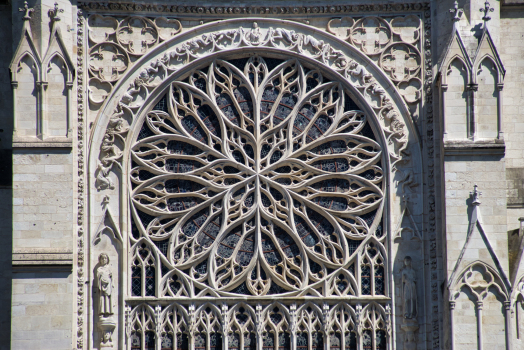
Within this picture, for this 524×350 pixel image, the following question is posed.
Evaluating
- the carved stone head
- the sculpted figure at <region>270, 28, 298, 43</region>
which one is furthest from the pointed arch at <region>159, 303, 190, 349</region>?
the sculpted figure at <region>270, 28, 298, 43</region>

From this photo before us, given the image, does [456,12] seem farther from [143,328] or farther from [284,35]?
[143,328]

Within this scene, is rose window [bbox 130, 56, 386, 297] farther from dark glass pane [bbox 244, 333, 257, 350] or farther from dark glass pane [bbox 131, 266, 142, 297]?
dark glass pane [bbox 244, 333, 257, 350]

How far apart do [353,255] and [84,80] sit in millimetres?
6255

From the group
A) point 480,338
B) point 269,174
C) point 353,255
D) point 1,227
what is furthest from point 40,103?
point 480,338

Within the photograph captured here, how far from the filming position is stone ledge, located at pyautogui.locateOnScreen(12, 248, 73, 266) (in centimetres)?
2077

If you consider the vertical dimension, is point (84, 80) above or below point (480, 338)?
above

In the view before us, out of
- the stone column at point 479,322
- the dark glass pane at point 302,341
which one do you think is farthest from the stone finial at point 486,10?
the dark glass pane at point 302,341

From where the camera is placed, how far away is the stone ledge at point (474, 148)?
69.9 ft

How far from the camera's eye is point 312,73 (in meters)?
22.7

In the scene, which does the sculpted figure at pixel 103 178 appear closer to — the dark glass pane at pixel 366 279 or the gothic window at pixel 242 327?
the gothic window at pixel 242 327

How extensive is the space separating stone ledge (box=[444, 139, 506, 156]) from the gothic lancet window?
155cm

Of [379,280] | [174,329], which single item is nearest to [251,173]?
[379,280]

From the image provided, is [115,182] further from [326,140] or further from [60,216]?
[326,140]

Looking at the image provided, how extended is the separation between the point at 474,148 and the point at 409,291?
9.70 ft
